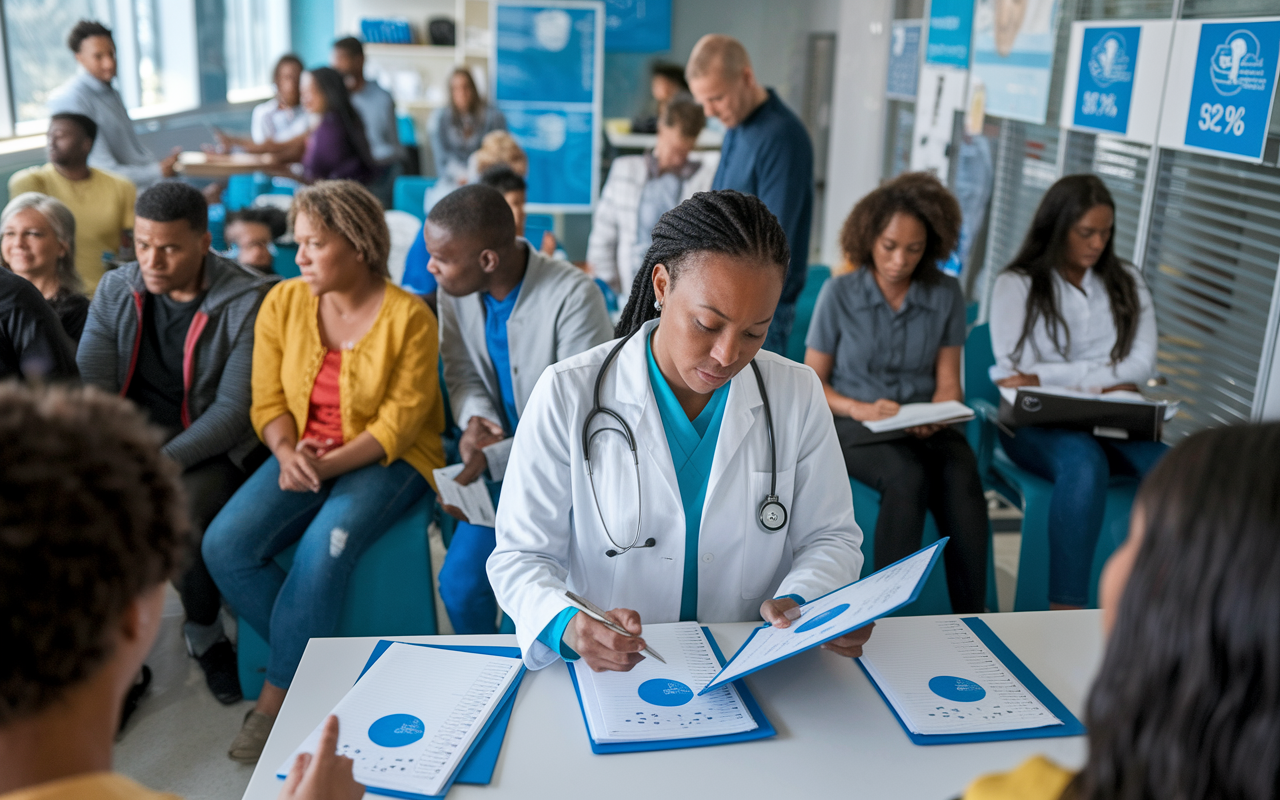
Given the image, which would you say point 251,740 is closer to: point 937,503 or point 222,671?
point 222,671

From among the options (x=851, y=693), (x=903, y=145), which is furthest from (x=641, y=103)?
(x=851, y=693)

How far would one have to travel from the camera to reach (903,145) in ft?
19.6

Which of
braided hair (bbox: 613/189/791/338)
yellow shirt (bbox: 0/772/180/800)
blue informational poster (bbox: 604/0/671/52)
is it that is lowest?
yellow shirt (bbox: 0/772/180/800)

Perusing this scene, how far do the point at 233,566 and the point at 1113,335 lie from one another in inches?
105

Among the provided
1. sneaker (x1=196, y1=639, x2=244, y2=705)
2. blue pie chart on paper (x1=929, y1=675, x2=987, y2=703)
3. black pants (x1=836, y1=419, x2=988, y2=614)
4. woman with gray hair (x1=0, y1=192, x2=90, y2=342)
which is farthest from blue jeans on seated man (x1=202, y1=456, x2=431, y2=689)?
blue pie chart on paper (x1=929, y1=675, x2=987, y2=703)

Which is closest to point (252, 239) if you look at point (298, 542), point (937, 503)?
point (298, 542)

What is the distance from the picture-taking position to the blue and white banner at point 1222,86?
8.90ft

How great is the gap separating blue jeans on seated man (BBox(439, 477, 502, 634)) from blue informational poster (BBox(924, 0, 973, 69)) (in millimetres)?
3874

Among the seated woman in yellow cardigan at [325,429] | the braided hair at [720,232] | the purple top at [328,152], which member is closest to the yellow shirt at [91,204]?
the seated woman in yellow cardigan at [325,429]

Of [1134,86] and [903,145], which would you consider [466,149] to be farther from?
[1134,86]

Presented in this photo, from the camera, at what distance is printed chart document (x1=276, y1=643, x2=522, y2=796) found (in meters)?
1.10

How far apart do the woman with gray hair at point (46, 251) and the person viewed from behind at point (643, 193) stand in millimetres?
2194

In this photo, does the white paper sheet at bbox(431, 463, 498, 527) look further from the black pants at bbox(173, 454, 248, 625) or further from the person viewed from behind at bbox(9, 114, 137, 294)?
the person viewed from behind at bbox(9, 114, 137, 294)

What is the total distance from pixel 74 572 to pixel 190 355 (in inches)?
85.5
